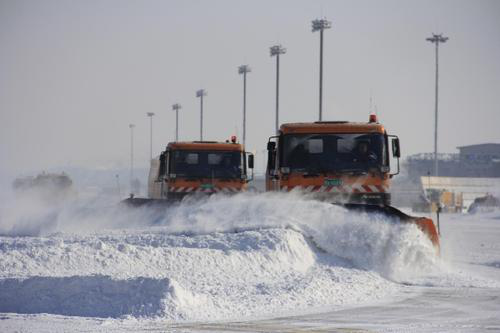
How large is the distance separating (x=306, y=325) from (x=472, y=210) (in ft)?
189

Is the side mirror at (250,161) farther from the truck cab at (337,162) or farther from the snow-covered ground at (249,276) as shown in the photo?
the truck cab at (337,162)

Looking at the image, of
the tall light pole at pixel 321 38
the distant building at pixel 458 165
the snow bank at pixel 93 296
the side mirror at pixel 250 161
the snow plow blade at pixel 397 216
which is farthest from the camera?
the distant building at pixel 458 165

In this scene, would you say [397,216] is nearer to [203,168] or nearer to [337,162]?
[337,162]

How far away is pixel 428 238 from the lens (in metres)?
19.0

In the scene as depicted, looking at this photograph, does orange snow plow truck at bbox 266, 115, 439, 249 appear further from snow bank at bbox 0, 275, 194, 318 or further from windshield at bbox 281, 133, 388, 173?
snow bank at bbox 0, 275, 194, 318

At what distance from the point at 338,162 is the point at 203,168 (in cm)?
723

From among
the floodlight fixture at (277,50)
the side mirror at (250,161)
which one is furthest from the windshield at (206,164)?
the floodlight fixture at (277,50)

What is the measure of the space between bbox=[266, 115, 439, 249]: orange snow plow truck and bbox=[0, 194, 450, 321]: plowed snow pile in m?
0.63

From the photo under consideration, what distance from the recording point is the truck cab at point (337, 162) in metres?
21.6

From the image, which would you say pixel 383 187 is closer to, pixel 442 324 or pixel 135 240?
pixel 135 240

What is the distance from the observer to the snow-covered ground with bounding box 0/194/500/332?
12828 mm

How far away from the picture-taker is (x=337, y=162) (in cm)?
2169

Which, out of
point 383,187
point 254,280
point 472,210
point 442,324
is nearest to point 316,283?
point 254,280

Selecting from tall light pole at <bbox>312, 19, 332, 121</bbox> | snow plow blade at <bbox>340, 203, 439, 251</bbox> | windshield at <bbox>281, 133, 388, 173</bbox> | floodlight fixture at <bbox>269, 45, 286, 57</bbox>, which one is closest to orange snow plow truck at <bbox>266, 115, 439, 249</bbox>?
windshield at <bbox>281, 133, 388, 173</bbox>
